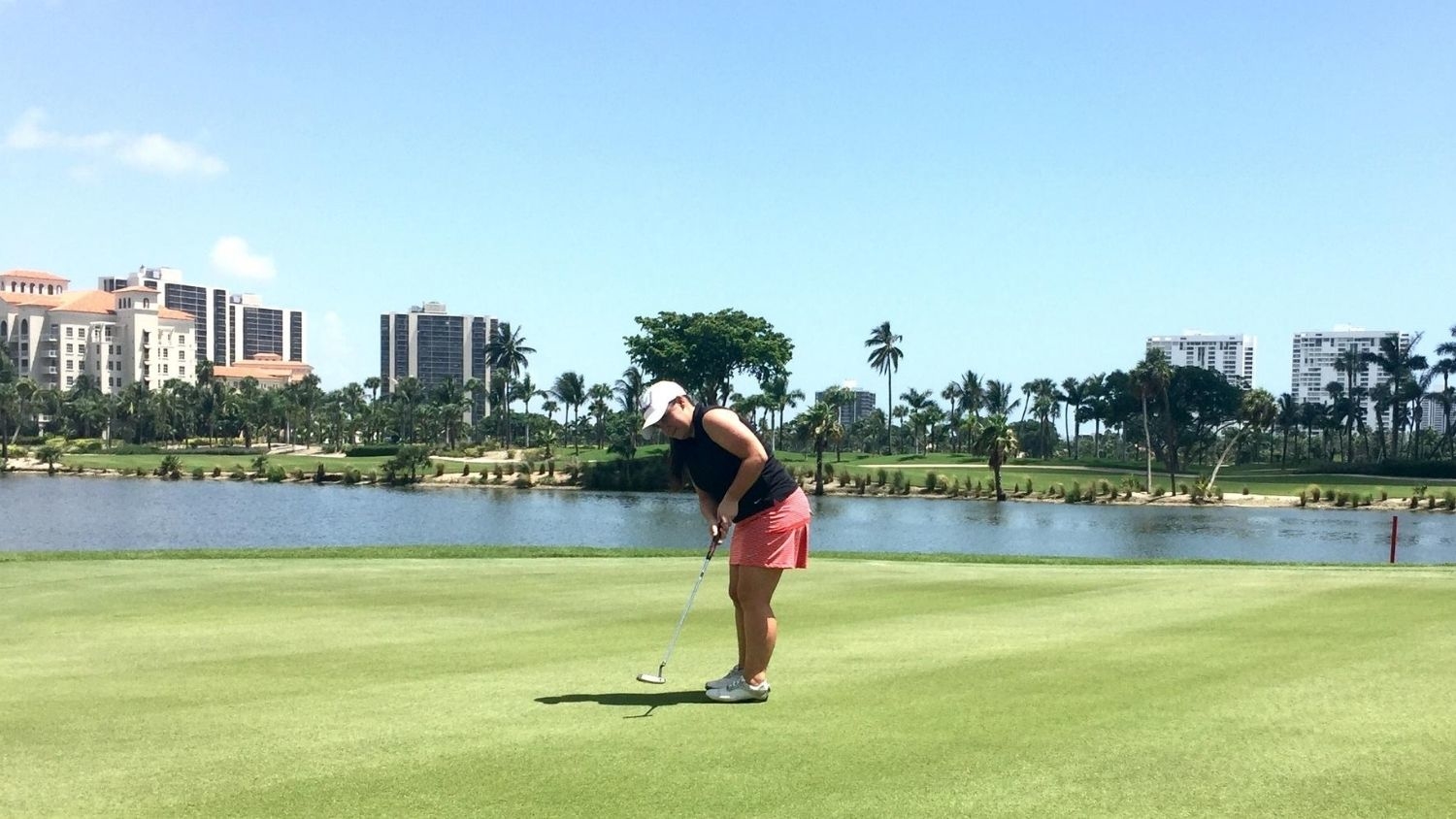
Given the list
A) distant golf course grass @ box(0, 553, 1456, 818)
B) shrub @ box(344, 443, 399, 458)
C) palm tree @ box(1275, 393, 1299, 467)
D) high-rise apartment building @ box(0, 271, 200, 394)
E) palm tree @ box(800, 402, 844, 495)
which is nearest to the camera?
distant golf course grass @ box(0, 553, 1456, 818)

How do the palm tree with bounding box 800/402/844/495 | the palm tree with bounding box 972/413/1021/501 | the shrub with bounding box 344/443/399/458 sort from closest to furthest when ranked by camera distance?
the palm tree with bounding box 972/413/1021/501
the palm tree with bounding box 800/402/844/495
the shrub with bounding box 344/443/399/458

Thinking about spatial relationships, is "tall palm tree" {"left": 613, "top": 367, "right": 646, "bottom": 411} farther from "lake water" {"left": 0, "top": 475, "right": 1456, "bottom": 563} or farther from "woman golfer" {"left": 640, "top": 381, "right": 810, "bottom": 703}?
"woman golfer" {"left": 640, "top": 381, "right": 810, "bottom": 703}

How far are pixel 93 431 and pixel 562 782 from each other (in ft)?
570

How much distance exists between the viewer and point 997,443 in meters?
89.4

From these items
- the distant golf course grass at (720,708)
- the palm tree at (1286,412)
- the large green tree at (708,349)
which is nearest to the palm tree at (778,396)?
the large green tree at (708,349)

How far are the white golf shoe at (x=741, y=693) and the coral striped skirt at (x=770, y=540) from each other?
28.2 inches

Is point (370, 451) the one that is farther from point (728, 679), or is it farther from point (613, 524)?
point (728, 679)

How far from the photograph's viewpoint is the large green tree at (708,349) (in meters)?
101

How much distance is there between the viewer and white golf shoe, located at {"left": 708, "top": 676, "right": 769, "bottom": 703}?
6.91 m

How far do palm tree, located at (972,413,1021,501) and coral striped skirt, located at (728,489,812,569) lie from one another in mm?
83415

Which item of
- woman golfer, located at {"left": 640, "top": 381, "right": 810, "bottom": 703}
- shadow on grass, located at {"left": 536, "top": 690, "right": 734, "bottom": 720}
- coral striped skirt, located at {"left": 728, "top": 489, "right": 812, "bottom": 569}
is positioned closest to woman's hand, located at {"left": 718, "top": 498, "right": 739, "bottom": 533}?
woman golfer, located at {"left": 640, "top": 381, "right": 810, "bottom": 703}

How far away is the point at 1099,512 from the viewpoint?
251 ft

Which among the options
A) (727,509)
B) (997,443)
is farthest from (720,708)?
(997,443)

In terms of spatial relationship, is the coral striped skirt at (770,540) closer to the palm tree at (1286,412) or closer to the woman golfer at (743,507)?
the woman golfer at (743,507)
